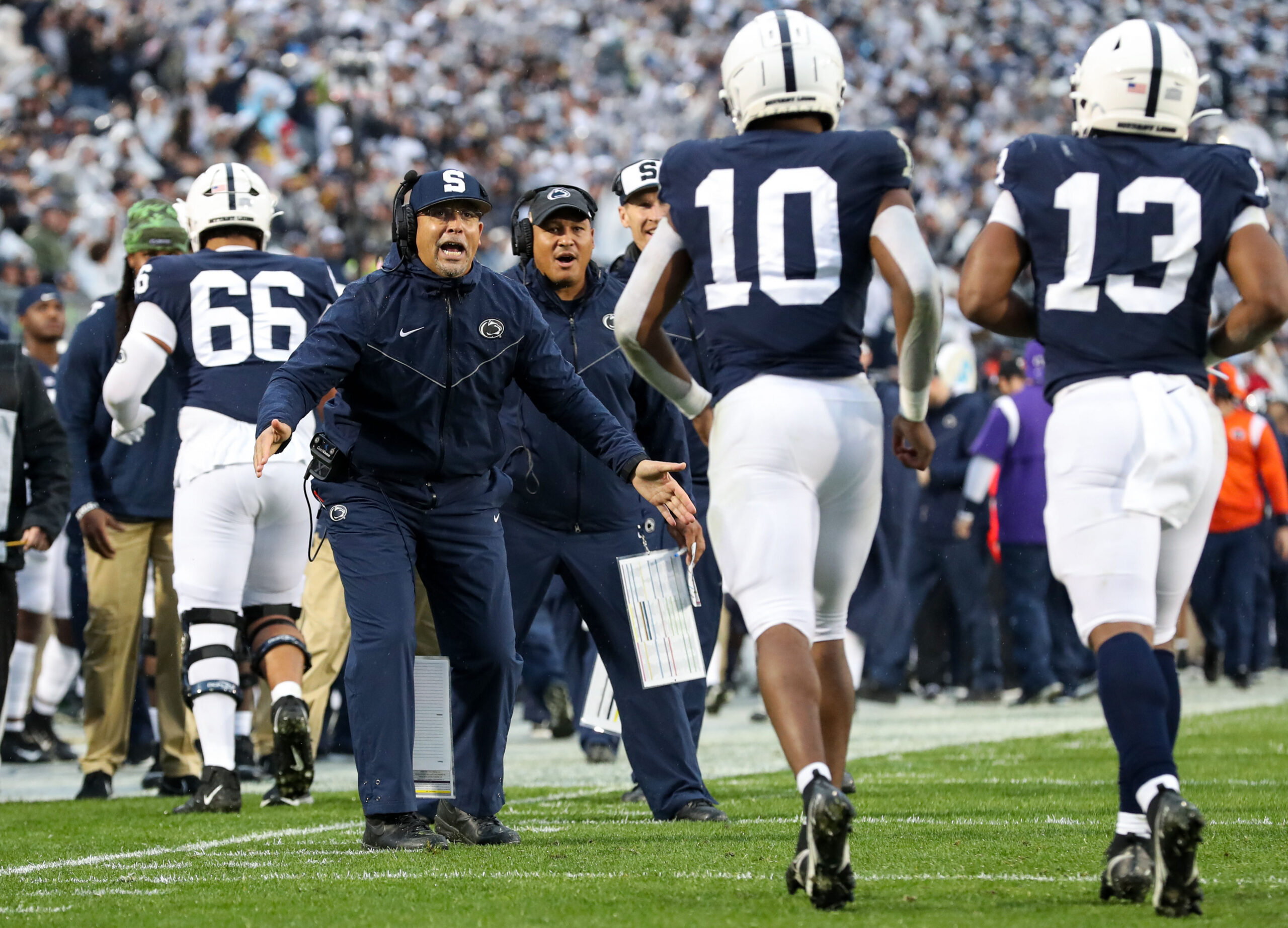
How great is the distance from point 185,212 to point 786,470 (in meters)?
3.83

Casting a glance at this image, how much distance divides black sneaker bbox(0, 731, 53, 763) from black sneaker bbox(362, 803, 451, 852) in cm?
492

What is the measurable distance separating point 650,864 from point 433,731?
98 centimetres

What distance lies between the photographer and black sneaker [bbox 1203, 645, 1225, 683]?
15.2 metres

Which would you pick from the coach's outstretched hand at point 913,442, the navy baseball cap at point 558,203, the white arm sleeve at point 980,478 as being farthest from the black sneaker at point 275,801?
the white arm sleeve at point 980,478

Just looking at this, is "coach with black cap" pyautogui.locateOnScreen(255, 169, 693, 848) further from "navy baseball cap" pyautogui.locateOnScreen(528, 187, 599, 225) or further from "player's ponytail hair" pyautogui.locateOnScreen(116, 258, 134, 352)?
"player's ponytail hair" pyautogui.locateOnScreen(116, 258, 134, 352)

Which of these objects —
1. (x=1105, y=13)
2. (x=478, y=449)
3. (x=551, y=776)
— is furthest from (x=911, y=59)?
(x=478, y=449)

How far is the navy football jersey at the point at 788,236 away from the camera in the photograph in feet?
14.5

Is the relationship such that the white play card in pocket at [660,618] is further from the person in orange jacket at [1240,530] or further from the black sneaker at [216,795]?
the person in orange jacket at [1240,530]

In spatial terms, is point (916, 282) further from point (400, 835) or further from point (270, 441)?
point (400, 835)

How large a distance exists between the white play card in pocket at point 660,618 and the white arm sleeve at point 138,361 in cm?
236

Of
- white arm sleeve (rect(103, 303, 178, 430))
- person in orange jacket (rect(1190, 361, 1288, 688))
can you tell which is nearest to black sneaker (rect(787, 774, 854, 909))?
white arm sleeve (rect(103, 303, 178, 430))

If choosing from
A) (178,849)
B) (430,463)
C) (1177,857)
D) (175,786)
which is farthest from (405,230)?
(175,786)

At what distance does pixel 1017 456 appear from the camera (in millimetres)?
13148

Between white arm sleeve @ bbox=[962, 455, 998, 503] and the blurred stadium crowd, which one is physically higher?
the blurred stadium crowd
